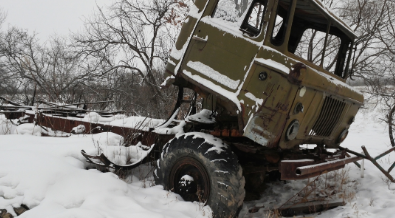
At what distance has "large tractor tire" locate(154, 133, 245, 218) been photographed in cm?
295

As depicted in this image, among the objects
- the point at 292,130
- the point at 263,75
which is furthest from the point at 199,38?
the point at 292,130

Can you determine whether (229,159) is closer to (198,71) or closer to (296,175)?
(296,175)

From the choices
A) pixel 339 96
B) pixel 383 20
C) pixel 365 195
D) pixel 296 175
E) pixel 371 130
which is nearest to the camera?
A: pixel 296 175

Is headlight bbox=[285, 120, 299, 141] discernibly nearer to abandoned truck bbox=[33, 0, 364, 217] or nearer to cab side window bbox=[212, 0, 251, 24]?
abandoned truck bbox=[33, 0, 364, 217]

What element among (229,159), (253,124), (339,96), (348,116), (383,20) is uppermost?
(383,20)

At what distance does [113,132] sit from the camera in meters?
4.68

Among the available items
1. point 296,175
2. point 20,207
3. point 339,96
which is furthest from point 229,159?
point 20,207

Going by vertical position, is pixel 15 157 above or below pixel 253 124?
below

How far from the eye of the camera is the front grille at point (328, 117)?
10.4 ft

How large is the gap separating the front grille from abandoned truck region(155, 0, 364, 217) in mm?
14

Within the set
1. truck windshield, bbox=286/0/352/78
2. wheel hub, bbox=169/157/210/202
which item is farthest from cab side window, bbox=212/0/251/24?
wheel hub, bbox=169/157/210/202

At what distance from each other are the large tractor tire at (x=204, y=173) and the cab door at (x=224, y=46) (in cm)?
67

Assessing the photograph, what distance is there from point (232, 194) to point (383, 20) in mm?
9657

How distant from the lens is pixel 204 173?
3.19 metres
